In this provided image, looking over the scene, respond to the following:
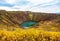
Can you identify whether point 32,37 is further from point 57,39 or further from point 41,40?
point 57,39

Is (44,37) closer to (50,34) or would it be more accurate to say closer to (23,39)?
(50,34)

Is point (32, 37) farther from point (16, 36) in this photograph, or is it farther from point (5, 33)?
point (5, 33)

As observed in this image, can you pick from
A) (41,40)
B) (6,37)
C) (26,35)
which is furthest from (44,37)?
(6,37)

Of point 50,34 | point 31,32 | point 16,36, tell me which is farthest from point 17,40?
point 50,34

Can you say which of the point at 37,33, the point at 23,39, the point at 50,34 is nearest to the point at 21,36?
the point at 23,39

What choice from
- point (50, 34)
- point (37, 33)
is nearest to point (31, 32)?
point (37, 33)

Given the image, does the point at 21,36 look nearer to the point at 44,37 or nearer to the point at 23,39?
the point at 23,39
